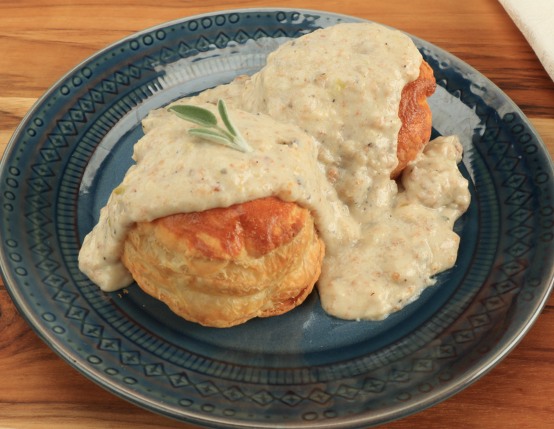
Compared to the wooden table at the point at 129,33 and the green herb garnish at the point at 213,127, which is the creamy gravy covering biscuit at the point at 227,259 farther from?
the wooden table at the point at 129,33

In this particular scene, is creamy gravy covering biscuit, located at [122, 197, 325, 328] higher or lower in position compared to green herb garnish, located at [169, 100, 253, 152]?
lower

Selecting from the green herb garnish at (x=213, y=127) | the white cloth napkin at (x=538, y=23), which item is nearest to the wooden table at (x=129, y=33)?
the white cloth napkin at (x=538, y=23)

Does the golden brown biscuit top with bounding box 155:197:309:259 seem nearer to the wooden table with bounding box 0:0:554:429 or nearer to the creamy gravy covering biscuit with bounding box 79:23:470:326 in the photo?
the creamy gravy covering biscuit with bounding box 79:23:470:326

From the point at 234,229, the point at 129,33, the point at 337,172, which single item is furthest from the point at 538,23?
the point at 234,229

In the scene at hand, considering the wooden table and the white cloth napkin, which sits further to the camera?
the white cloth napkin

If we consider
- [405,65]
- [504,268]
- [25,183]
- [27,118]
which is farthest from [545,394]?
[27,118]

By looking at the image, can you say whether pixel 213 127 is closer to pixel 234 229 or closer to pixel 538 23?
pixel 234 229

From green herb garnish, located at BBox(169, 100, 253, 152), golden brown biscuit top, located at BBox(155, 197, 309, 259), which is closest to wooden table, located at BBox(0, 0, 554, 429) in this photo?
golden brown biscuit top, located at BBox(155, 197, 309, 259)

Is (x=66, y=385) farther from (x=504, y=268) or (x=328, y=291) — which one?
(x=504, y=268)
